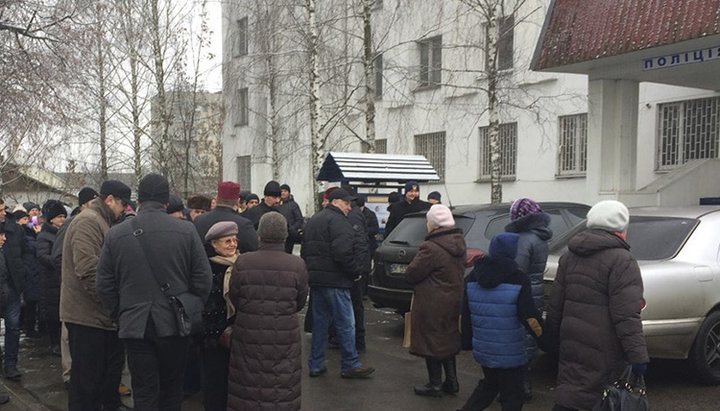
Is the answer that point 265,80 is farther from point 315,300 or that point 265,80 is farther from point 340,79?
point 315,300

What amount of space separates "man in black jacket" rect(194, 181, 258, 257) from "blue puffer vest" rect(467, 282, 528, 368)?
7.15 ft

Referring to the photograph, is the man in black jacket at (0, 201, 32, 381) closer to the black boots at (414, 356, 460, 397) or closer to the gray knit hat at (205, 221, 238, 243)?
the gray knit hat at (205, 221, 238, 243)

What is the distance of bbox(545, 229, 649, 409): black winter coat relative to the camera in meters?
3.87

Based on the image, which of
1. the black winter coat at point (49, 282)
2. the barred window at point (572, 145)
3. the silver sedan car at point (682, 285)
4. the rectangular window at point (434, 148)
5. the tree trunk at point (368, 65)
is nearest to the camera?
the silver sedan car at point (682, 285)

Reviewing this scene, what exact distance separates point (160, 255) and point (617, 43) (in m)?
9.18

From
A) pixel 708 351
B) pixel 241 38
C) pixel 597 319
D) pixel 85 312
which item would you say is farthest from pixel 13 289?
pixel 241 38

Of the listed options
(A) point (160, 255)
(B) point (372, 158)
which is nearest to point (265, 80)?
(B) point (372, 158)

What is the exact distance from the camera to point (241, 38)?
23.5m

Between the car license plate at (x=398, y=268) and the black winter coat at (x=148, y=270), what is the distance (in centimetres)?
402

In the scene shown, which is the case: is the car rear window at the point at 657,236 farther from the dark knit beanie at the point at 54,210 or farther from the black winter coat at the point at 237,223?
the dark knit beanie at the point at 54,210

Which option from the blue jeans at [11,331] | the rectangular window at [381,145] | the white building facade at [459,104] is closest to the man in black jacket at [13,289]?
the blue jeans at [11,331]

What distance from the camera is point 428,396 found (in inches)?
235

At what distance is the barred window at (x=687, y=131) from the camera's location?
1390 cm

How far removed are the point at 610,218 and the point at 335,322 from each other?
3233 mm
